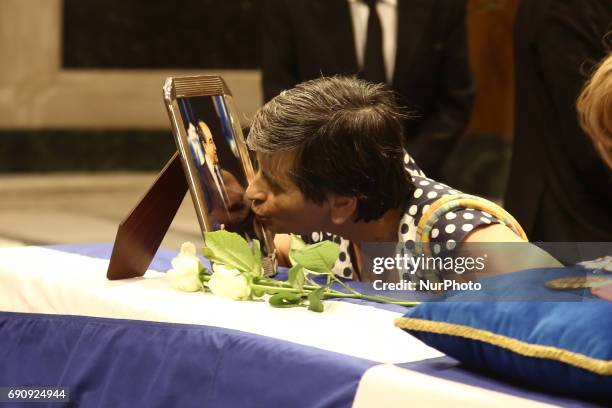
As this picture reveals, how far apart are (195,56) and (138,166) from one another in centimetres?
88

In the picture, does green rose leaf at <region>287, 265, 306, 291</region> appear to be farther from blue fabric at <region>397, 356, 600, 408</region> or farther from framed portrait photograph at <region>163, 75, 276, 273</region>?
blue fabric at <region>397, 356, 600, 408</region>

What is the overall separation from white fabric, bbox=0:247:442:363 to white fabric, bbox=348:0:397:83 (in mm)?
1885

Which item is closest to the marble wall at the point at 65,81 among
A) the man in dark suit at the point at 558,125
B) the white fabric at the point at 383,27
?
the white fabric at the point at 383,27

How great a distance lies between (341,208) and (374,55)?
1975mm

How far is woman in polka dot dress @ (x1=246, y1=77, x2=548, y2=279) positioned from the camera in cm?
201

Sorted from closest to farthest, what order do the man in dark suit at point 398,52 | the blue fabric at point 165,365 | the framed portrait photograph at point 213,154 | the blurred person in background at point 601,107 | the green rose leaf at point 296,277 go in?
the blue fabric at point 165,365
the blurred person in background at point 601,107
the green rose leaf at point 296,277
the framed portrait photograph at point 213,154
the man in dark suit at point 398,52

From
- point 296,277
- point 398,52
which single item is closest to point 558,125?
point 398,52

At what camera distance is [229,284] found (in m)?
1.88

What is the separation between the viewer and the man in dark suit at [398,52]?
3945mm

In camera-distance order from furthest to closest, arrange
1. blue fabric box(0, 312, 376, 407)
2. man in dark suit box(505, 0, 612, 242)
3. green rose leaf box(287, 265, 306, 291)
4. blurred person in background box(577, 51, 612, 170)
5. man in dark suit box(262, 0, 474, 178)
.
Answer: man in dark suit box(262, 0, 474, 178) → man in dark suit box(505, 0, 612, 242) → green rose leaf box(287, 265, 306, 291) → blurred person in background box(577, 51, 612, 170) → blue fabric box(0, 312, 376, 407)

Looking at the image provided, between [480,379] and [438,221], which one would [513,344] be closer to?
[480,379]

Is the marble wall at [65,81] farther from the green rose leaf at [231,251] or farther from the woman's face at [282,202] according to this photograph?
the green rose leaf at [231,251]

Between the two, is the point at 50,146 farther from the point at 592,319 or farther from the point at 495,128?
the point at 592,319

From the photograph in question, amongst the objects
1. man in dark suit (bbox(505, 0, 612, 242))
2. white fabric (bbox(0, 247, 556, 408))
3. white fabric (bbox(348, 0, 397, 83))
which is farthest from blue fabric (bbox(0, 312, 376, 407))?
white fabric (bbox(348, 0, 397, 83))
